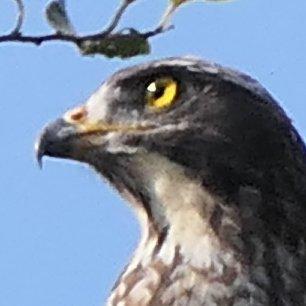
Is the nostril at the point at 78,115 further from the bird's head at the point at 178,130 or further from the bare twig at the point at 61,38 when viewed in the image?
the bare twig at the point at 61,38

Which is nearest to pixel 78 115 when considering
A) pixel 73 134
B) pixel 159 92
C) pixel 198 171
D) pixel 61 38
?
pixel 73 134

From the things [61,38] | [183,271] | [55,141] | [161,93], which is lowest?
[183,271]

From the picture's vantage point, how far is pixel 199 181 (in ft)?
9.63

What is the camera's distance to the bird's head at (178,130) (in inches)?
116

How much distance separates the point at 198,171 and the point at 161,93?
23 cm

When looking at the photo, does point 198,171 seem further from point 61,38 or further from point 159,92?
point 61,38

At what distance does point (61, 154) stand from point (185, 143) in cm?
34

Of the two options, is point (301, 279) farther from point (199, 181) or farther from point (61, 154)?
point (61, 154)

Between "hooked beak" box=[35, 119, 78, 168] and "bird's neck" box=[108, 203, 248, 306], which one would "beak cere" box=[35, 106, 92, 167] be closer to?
"hooked beak" box=[35, 119, 78, 168]

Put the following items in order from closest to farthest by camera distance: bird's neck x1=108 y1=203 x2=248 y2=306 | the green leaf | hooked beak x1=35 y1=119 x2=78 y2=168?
the green leaf, bird's neck x1=108 y1=203 x2=248 y2=306, hooked beak x1=35 y1=119 x2=78 y2=168

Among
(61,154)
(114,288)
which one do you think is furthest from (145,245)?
(61,154)

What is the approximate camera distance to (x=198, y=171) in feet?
9.68

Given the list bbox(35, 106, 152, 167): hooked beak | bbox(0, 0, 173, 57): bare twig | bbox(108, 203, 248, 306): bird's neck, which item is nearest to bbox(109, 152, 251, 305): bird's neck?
bbox(108, 203, 248, 306): bird's neck

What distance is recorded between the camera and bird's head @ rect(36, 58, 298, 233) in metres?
2.94
